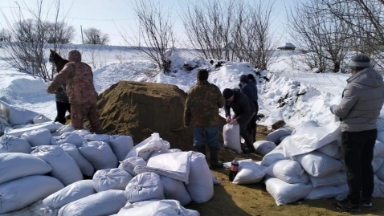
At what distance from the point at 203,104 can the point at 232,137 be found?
1.23m

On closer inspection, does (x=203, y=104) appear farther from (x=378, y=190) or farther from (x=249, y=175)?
(x=378, y=190)

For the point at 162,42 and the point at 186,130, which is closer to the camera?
the point at 186,130

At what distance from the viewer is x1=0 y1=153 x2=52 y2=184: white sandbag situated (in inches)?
129

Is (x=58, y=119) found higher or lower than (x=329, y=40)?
lower

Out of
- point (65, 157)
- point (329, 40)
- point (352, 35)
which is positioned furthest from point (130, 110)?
point (329, 40)

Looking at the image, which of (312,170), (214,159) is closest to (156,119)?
(214,159)

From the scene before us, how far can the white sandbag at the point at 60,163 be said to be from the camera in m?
3.67

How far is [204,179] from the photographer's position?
11.7ft

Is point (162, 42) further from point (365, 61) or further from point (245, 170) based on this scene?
point (365, 61)

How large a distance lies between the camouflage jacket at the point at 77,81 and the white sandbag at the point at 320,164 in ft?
10.1

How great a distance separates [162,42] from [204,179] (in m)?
8.98

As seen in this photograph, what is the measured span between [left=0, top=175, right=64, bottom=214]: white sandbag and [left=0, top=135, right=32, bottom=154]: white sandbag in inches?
25.9

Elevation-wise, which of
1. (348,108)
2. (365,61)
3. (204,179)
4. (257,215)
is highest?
(365,61)

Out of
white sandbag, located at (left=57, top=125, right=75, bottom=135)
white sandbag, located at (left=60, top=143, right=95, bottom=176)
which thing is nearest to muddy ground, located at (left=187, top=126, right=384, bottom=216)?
white sandbag, located at (left=60, top=143, right=95, bottom=176)
